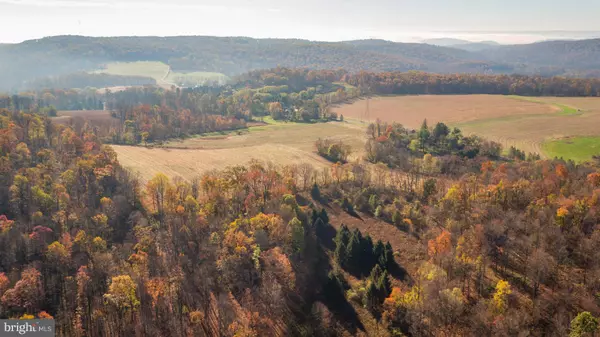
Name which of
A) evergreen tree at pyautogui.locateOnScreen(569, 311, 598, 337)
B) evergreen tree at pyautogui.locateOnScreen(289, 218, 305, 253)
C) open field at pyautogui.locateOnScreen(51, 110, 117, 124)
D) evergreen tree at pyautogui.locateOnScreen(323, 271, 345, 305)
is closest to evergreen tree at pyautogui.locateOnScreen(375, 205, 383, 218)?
evergreen tree at pyautogui.locateOnScreen(289, 218, 305, 253)

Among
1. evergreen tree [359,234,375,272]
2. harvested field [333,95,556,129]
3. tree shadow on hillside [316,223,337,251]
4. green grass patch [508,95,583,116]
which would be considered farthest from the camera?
harvested field [333,95,556,129]

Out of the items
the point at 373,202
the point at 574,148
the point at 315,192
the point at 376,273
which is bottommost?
the point at 376,273

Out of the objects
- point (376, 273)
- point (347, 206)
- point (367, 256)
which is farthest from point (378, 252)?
point (347, 206)

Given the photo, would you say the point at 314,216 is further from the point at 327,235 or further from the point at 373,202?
the point at 373,202

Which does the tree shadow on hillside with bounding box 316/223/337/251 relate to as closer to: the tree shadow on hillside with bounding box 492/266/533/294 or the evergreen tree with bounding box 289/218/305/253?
the evergreen tree with bounding box 289/218/305/253

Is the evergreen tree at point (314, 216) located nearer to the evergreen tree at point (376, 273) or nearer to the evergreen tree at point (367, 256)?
the evergreen tree at point (367, 256)

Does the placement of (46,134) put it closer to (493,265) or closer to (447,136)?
(493,265)
